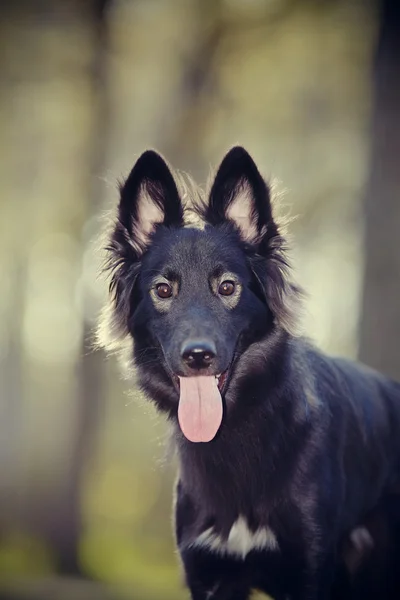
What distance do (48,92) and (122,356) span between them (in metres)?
3.97

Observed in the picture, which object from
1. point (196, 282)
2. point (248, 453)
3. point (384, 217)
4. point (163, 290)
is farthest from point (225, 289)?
point (384, 217)

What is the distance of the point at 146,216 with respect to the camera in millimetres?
3188

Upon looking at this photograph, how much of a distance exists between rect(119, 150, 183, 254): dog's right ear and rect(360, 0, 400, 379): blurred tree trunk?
6.84 feet

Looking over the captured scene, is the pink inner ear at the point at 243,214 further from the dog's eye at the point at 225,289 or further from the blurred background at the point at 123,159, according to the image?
the blurred background at the point at 123,159

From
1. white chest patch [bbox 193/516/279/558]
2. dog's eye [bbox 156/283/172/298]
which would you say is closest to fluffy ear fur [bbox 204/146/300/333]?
dog's eye [bbox 156/283/172/298]

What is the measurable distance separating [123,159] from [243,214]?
3.45 metres

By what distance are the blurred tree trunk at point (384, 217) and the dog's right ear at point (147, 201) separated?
2.09 metres

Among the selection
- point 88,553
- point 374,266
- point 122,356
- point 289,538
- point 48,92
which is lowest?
point 88,553

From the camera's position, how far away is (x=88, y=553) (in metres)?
6.23

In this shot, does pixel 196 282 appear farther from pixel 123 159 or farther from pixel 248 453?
pixel 123 159

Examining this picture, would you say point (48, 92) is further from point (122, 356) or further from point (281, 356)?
point (281, 356)

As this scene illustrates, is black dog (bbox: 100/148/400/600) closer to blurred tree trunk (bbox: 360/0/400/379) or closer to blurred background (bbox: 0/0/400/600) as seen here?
blurred tree trunk (bbox: 360/0/400/379)

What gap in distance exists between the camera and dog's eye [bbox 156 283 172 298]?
9.78 feet

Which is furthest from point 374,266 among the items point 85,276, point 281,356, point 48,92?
point 48,92
